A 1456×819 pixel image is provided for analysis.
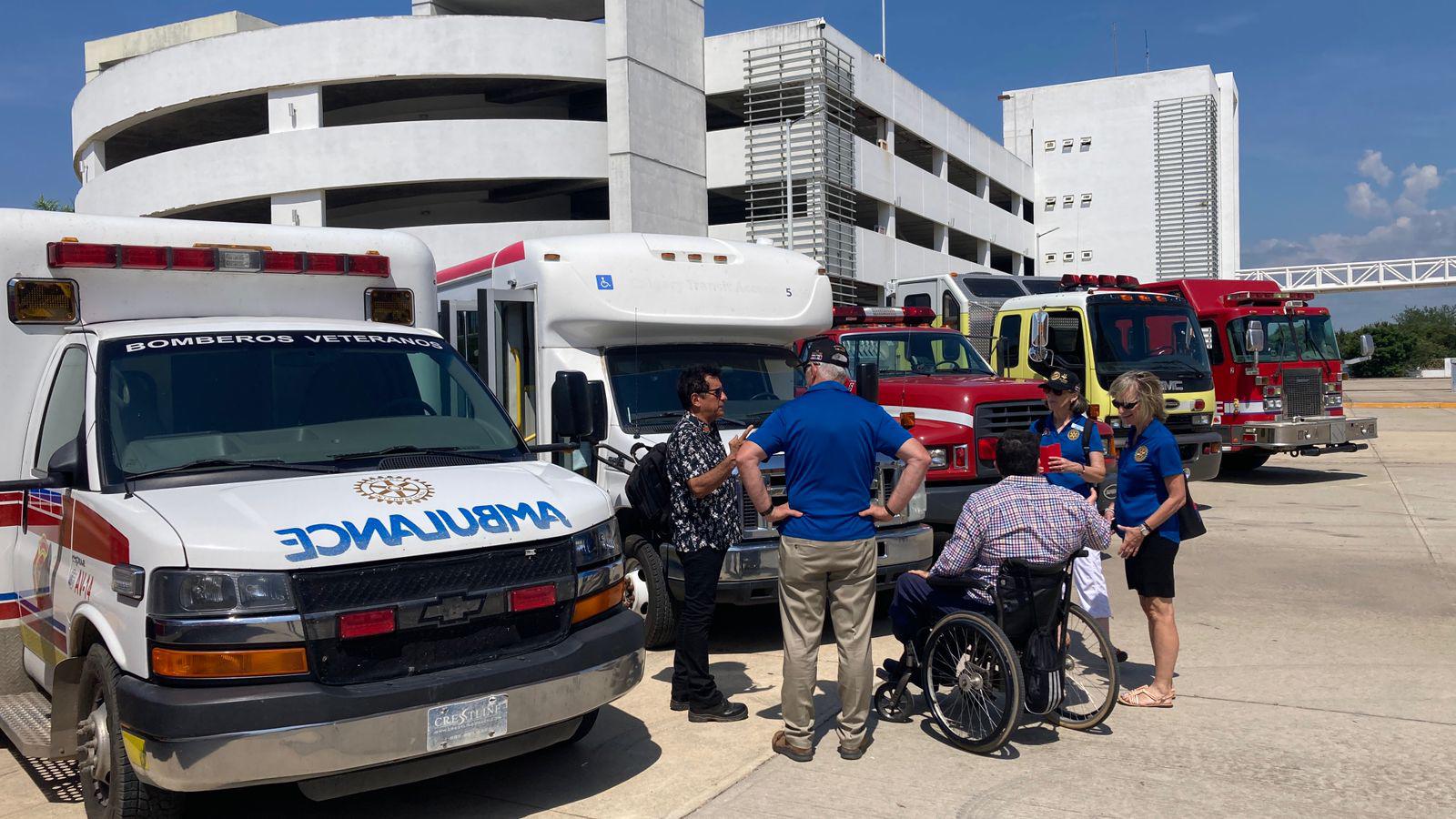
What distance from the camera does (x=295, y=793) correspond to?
5359 mm

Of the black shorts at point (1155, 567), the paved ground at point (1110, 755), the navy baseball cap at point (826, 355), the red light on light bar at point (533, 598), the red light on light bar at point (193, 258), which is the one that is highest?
the red light on light bar at point (193, 258)

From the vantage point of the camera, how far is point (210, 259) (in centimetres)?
618

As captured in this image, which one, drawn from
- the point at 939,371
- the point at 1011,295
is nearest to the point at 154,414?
the point at 939,371

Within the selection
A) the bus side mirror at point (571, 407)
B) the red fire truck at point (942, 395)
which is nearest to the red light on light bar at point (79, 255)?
the bus side mirror at point (571, 407)

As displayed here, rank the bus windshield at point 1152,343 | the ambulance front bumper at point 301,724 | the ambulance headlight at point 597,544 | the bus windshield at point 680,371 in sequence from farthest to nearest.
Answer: the bus windshield at point 1152,343 → the bus windshield at point 680,371 → the ambulance headlight at point 597,544 → the ambulance front bumper at point 301,724

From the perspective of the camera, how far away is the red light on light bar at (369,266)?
6742mm

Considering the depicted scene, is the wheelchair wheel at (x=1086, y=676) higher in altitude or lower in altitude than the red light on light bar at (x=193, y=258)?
lower

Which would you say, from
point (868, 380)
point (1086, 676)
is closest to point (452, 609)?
point (1086, 676)

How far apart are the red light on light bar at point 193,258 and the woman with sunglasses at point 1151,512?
4833 millimetres

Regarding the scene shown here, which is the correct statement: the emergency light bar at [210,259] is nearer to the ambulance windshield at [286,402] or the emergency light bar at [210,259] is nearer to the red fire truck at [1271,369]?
the ambulance windshield at [286,402]

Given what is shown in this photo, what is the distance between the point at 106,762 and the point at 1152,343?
1288 centimetres

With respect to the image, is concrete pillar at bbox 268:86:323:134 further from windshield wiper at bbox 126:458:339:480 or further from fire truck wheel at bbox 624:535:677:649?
windshield wiper at bbox 126:458:339:480

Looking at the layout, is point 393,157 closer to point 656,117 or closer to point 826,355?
point 656,117

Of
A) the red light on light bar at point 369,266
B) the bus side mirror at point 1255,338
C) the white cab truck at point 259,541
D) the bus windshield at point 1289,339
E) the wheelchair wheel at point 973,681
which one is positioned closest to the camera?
the white cab truck at point 259,541
